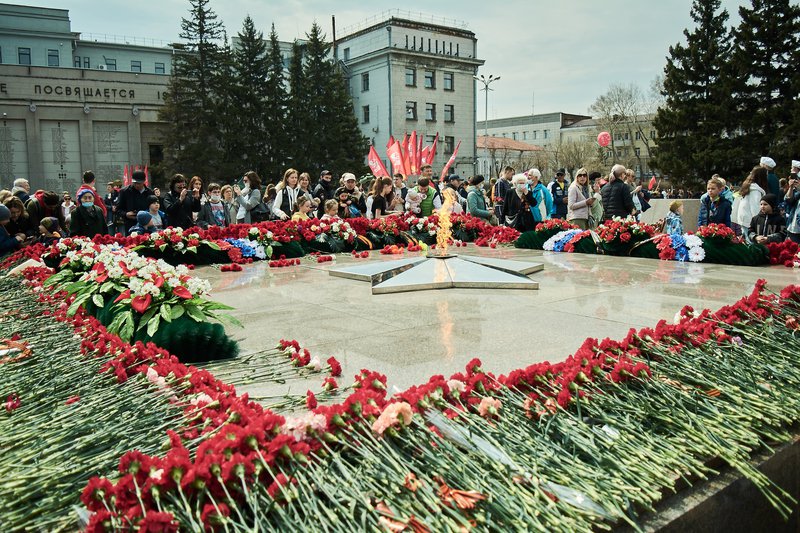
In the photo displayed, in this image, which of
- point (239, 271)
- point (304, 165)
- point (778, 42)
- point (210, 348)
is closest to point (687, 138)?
point (778, 42)

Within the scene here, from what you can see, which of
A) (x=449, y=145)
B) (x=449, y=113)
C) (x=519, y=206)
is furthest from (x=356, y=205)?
(x=449, y=113)

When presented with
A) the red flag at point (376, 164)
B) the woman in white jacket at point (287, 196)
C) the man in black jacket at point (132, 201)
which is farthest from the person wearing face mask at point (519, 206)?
the red flag at point (376, 164)

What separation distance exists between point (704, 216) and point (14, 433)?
30.7 feet

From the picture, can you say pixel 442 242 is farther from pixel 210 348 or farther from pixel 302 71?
pixel 302 71

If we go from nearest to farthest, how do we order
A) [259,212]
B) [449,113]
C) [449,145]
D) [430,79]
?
[259,212] → [430,79] → [449,145] → [449,113]

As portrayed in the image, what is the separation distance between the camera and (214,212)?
10789mm

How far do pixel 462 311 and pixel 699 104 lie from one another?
28.6 m

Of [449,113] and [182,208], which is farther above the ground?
[449,113]

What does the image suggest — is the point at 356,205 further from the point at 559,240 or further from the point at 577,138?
the point at 577,138

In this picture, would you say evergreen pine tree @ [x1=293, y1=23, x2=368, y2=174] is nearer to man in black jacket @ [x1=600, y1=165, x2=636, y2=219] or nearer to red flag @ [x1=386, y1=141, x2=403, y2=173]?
red flag @ [x1=386, y1=141, x2=403, y2=173]

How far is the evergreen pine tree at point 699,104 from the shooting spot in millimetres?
28672

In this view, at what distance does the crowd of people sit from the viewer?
868 centimetres

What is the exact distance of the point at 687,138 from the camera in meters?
29.9

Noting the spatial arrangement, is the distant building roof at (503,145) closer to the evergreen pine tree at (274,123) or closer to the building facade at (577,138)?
the building facade at (577,138)
